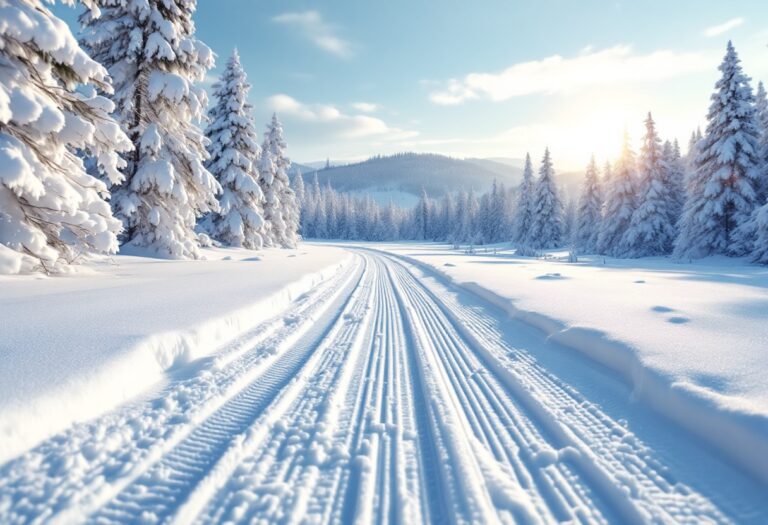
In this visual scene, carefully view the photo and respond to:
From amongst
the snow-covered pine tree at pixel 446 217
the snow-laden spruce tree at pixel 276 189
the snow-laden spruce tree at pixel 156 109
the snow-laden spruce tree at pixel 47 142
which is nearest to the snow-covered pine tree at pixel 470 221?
the snow-covered pine tree at pixel 446 217

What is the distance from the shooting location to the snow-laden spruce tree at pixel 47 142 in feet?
18.4

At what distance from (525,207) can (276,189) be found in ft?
102

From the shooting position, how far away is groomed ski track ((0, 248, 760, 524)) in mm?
1800

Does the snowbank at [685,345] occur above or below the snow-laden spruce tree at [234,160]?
below

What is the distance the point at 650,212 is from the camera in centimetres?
2728

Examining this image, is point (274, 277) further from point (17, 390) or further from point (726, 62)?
point (726, 62)

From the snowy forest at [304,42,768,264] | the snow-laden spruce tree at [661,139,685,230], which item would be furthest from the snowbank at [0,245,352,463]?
the snow-laden spruce tree at [661,139,685,230]

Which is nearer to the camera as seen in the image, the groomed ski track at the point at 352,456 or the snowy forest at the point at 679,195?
the groomed ski track at the point at 352,456

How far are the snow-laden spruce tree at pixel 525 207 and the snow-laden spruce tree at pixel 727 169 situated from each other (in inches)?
896

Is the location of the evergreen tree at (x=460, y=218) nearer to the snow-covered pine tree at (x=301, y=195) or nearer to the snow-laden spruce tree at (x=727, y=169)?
the snow-covered pine tree at (x=301, y=195)

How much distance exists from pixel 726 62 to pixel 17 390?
1248 inches

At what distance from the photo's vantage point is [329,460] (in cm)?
222

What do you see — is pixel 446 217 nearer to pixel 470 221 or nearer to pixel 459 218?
pixel 459 218

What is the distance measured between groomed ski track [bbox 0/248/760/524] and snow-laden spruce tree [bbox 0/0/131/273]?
5.16 meters
